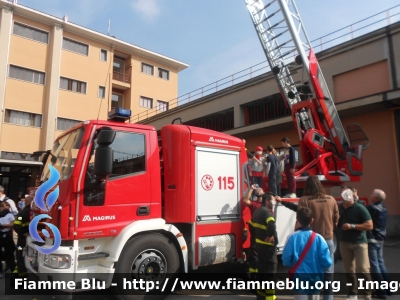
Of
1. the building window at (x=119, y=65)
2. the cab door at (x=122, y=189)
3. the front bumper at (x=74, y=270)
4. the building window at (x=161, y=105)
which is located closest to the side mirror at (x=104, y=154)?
the cab door at (x=122, y=189)

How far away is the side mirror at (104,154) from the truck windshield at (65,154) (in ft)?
1.48

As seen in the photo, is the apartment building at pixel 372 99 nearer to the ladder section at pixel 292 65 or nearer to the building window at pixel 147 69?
the ladder section at pixel 292 65

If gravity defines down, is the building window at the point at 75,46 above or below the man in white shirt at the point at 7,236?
above

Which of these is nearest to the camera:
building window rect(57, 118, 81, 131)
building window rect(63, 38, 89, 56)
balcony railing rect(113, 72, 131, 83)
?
building window rect(57, 118, 81, 131)

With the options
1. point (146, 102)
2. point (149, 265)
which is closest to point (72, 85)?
point (146, 102)

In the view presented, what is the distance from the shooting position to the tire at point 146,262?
451cm

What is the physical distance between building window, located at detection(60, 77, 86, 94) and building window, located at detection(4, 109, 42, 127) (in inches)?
126

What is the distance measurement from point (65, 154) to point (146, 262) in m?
2.00

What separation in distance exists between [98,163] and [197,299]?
2628 millimetres

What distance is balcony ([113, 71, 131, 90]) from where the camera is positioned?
1178 inches

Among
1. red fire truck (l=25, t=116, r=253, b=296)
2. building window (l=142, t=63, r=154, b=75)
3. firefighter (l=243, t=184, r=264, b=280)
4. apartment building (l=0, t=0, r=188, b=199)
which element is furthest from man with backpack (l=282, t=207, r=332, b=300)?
building window (l=142, t=63, r=154, b=75)

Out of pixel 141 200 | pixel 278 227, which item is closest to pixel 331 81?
pixel 278 227

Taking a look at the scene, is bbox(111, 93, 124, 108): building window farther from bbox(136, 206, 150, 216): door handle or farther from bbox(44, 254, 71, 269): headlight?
bbox(44, 254, 71, 269): headlight

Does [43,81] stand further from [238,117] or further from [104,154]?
[104,154]
